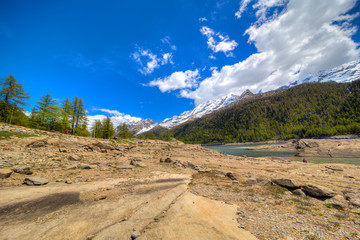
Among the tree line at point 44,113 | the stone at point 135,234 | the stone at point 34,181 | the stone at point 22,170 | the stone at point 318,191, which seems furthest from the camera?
the tree line at point 44,113

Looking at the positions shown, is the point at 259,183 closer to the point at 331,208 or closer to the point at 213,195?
the point at 331,208

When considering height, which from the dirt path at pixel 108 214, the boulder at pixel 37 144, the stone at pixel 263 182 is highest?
the boulder at pixel 37 144

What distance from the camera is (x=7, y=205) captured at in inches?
263

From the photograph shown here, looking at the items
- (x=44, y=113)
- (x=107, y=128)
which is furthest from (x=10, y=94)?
(x=107, y=128)

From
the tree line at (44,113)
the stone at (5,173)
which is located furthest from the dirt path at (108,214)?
the tree line at (44,113)

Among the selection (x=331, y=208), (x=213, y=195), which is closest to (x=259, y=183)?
(x=331, y=208)

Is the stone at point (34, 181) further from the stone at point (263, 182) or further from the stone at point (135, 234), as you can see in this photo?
the stone at point (263, 182)

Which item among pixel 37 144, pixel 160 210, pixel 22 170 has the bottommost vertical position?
pixel 160 210

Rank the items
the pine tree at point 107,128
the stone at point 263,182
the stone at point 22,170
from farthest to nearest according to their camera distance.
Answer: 1. the pine tree at point 107,128
2. the stone at point 263,182
3. the stone at point 22,170

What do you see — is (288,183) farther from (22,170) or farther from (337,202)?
(22,170)

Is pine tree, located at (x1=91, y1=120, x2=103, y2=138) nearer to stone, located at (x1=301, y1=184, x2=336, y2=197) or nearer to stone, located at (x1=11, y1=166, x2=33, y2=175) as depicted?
stone, located at (x1=11, y1=166, x2=33, y2=175)

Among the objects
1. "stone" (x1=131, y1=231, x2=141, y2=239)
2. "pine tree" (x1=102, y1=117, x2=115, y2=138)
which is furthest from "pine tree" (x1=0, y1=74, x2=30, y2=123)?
"stone" (x1=131, y1=231, x2=141, y2=239)

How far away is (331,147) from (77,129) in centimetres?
8748

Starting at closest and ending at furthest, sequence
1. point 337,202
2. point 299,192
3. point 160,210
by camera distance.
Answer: point 160,210, point 337,202, point 299,192
